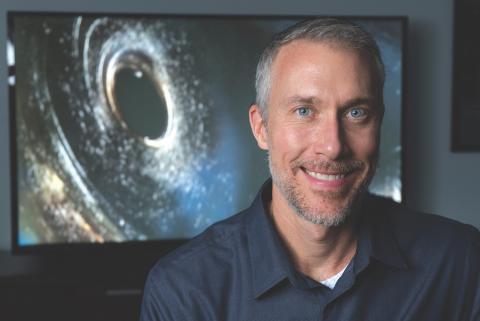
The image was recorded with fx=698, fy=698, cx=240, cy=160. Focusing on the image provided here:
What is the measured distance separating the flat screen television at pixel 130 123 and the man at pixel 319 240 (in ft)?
4.97

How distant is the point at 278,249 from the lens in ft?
4.77

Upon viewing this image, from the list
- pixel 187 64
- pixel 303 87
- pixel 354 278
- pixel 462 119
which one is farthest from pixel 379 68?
pixel 462 119

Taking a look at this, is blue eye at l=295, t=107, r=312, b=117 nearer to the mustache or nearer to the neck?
the mustache

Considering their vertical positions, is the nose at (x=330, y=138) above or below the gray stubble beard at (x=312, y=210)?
above

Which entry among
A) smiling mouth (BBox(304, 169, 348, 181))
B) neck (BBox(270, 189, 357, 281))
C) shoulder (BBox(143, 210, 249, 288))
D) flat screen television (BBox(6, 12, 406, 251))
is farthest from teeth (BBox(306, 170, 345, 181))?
flat screen television (BBox(6, 12, 406, 251))

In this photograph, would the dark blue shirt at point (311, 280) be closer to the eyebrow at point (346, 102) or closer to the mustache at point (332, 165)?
the mustache at point (332, 165)

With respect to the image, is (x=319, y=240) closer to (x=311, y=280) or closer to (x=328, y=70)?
(x=311, y=280)

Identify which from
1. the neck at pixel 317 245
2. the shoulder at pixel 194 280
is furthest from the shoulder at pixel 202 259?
the neck at pixel 317 245

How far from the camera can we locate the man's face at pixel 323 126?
136 centimetres

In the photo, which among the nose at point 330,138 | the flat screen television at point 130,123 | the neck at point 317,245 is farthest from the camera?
the flat screen television at point 130,123

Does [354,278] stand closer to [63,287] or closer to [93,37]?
[63,287]

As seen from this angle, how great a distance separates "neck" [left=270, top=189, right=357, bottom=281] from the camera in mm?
1464

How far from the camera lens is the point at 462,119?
3410 mm

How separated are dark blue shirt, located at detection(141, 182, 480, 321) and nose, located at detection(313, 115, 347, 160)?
23 centimetres
